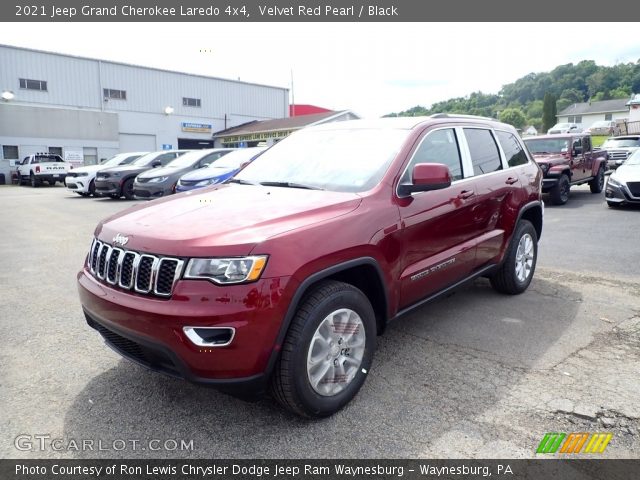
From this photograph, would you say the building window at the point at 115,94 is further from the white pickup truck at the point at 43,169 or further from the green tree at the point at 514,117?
the green tree at the point at 514,117

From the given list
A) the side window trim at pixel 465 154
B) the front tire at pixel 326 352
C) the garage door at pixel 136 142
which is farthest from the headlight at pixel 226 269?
the garage door at pixel 136 142

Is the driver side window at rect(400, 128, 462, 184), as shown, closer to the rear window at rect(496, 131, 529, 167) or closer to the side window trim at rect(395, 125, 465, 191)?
the side window trim at rect(395, 125, 465, 191)

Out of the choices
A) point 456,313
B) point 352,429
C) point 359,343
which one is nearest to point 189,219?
point 359,343

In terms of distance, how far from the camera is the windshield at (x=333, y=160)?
11.2 ft

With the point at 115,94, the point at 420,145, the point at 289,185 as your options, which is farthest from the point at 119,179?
the point at 115,94

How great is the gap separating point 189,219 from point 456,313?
2.81 m

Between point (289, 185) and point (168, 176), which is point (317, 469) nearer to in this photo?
point (289, 185)

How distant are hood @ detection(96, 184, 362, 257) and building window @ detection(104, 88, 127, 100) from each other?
112ft

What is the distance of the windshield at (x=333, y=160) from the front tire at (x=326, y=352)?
0.84 metres

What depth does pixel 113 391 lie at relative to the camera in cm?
317

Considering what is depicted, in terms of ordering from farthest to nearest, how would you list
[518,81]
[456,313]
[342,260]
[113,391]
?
[518,81] → [456,313] → [113,391] → [342,260]

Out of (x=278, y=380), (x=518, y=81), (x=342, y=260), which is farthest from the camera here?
(x=518, y=81)

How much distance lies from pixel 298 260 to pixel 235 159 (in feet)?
33.9

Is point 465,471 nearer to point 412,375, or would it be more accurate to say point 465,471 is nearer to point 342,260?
point 412,375
